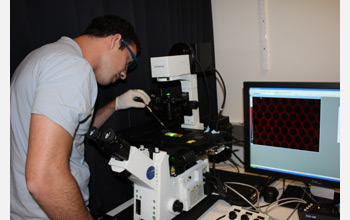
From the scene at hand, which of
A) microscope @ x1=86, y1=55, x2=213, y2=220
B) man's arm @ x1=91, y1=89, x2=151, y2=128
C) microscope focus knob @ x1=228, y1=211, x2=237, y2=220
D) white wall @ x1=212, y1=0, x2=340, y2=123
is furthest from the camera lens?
white wall @ x1=212, y1=0, x2=340, y2=123

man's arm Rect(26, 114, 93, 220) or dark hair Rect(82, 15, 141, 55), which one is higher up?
dark hair Rect(82, 15, 141, 55)

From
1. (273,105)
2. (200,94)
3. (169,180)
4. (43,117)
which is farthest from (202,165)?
(200,94)

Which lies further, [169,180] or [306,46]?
[306,46]

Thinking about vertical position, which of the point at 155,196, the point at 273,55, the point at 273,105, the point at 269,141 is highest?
the point at 273,55

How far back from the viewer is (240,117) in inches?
89.9

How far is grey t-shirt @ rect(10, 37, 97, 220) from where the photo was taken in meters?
0.84

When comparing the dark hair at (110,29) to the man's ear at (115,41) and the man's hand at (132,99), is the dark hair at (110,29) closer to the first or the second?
the man's ear at (115,41)

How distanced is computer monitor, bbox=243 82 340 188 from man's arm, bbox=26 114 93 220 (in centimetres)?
78

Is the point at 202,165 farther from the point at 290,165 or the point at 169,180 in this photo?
the point at 290,165

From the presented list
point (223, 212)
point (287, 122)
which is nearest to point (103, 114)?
point (223, 212)

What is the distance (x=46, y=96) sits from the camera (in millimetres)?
833

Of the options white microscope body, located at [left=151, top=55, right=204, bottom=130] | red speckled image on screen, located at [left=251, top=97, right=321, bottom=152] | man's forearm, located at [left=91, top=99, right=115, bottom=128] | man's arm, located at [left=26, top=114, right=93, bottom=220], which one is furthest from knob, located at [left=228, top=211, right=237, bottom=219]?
man's forearm, located at [left=91, top=99, right=115, bottom=128]

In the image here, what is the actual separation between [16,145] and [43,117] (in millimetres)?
290

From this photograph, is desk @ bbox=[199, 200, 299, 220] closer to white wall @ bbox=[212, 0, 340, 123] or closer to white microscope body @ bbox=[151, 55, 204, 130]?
white microscope body @ bbox=[151, 55, 204, 130]
